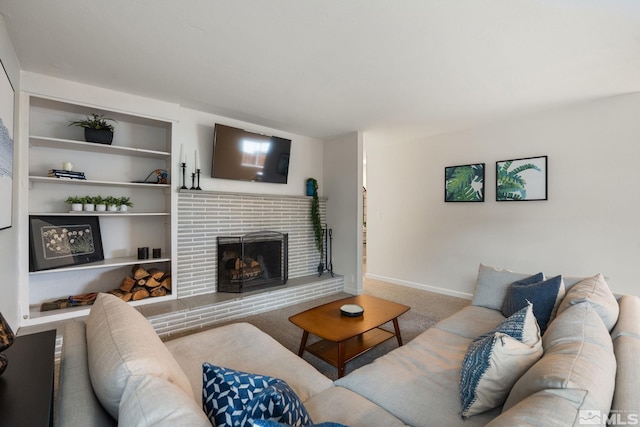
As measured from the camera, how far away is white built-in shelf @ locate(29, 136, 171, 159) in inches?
102

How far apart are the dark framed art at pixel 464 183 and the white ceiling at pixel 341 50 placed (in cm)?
95

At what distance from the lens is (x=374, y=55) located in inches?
83.8

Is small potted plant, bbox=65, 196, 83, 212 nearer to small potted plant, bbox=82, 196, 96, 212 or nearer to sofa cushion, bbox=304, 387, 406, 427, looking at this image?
small potted plant, bbox=82, 196, 96, 212

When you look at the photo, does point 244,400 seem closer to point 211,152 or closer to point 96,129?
point 96,129

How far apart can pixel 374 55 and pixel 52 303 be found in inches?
144

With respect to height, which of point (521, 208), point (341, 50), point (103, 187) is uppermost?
point (341, 50)

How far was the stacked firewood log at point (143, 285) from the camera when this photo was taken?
2982mm

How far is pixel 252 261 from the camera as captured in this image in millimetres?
3799

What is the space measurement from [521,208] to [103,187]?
4.85 metres

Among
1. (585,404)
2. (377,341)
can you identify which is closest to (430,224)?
(377,341)

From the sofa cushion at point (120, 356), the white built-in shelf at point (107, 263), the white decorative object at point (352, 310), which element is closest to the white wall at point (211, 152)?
the white built-in shelf at point (107, 263)

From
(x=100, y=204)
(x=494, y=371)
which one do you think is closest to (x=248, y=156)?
(x=100, y=204)

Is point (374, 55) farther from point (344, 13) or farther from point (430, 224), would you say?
point (430, 224)

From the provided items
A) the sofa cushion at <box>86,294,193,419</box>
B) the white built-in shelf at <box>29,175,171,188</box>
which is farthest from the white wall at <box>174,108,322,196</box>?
the sofa cushion at <box>86,294,193,419</box>
